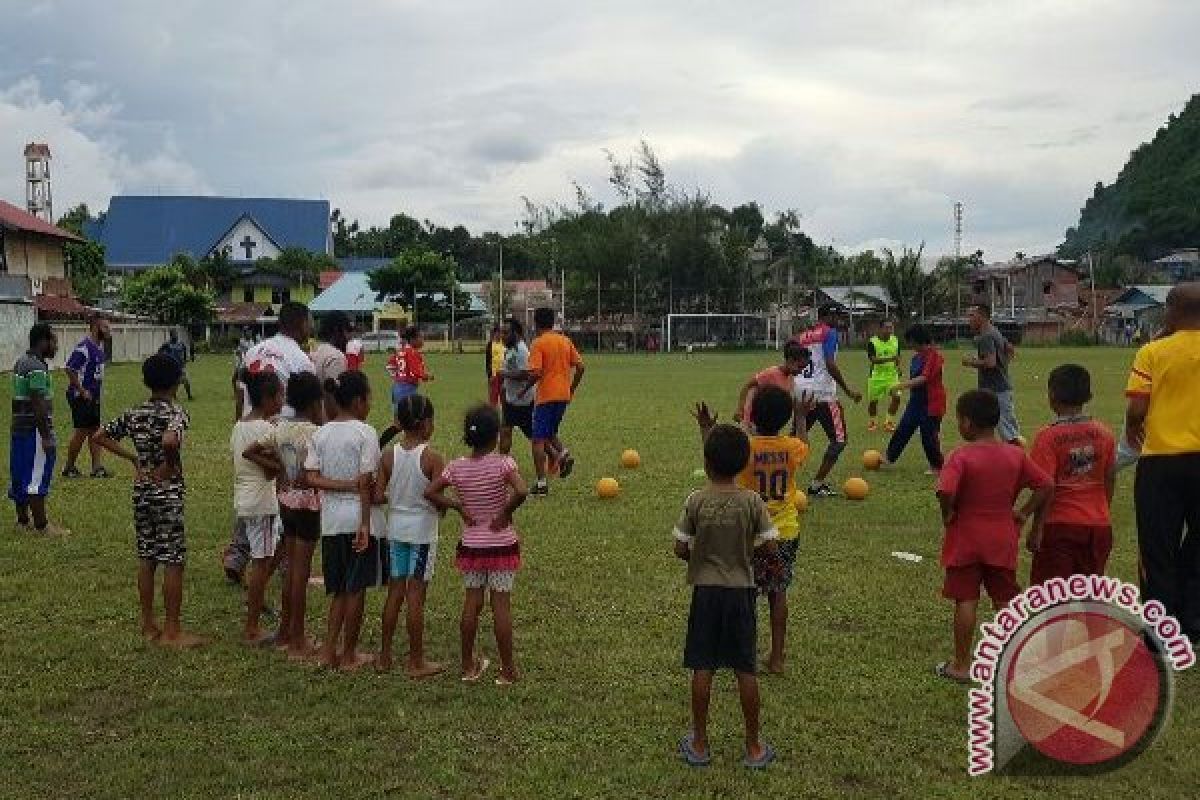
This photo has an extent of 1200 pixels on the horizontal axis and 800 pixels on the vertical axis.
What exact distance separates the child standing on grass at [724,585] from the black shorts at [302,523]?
2529mm

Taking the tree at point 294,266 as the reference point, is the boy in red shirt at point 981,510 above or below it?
below

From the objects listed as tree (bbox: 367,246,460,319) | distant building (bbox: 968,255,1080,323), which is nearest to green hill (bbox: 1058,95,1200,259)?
distant building (bbox: 968,255,1080,323)

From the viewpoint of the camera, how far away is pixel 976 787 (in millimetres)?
4312

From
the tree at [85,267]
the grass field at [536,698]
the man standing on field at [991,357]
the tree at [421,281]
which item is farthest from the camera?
the tree at [421,281]

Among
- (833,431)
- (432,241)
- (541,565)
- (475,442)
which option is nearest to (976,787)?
(475,442)

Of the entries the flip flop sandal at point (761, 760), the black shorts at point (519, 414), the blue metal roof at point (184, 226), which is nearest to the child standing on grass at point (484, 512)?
the flip flop sandal at point (761, 760)

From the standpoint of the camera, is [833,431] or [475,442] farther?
[833,431]

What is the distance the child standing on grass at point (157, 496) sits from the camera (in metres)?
6.22

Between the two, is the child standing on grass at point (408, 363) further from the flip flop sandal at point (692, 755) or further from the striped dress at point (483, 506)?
the flip flop sandal at point (692, 755)

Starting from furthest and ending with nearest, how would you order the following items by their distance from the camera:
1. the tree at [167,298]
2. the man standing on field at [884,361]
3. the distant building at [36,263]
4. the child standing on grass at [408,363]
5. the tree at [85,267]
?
the tree at [167,298] → the tree at [85,267] → the distant building at [36,263] → the man standing on field at [884,361] → the child standing on grass at [408,363]

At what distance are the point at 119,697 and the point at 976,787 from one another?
14.0ft

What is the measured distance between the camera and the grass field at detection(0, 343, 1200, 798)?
174 inches

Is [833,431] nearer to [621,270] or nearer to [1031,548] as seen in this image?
[1031,548]

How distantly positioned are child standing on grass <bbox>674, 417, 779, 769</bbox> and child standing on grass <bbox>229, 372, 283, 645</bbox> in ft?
9.55
